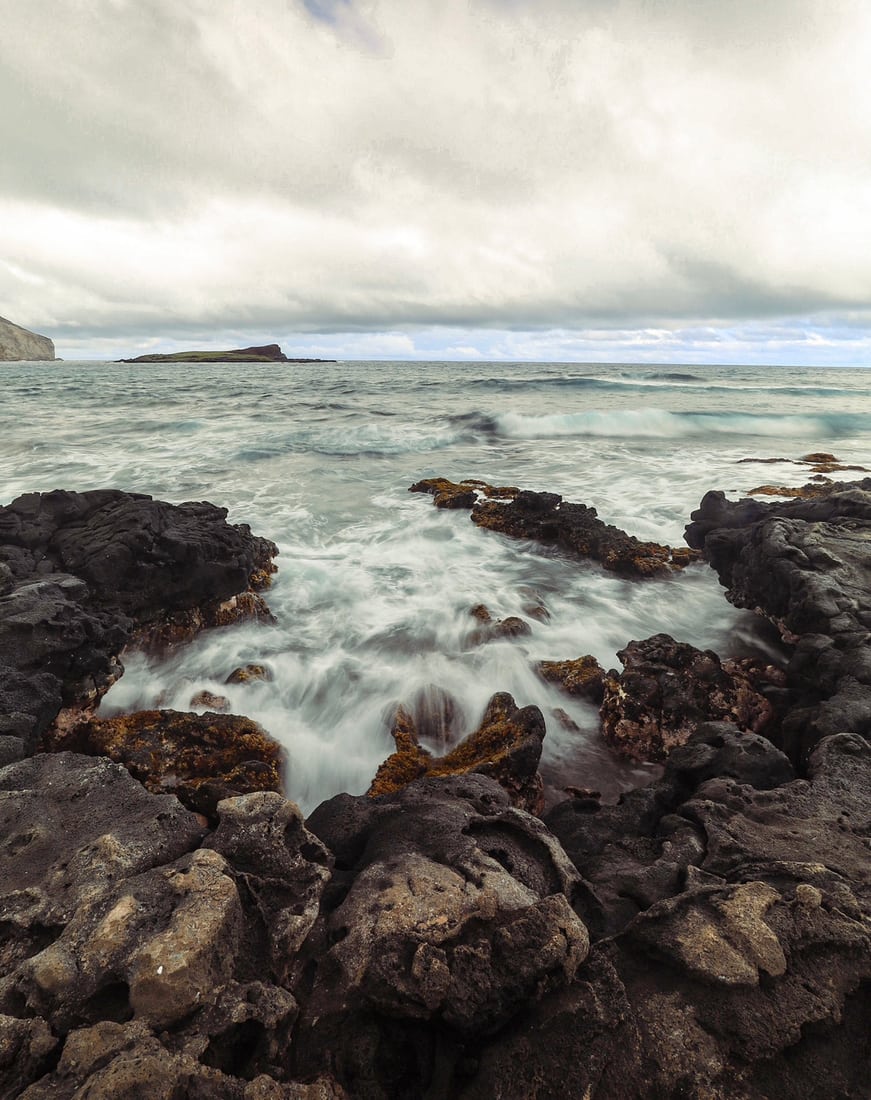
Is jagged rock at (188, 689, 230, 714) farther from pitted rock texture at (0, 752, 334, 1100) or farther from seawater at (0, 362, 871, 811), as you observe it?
pitted rock texture at (0, 752, 334, 1100)

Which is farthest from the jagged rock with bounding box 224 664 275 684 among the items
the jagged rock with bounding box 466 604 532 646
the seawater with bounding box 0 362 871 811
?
the jagged rock with bounding box 466 604 532 646

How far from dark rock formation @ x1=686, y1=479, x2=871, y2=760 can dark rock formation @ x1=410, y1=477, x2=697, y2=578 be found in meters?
0.90

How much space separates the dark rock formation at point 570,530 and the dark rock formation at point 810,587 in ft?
2.95

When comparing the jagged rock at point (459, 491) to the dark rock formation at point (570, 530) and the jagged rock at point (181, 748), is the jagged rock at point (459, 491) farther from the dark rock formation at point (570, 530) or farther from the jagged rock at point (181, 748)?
the jagged rock at point (181, 748)

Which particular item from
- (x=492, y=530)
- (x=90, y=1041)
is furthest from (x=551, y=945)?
(x=492, y=530)

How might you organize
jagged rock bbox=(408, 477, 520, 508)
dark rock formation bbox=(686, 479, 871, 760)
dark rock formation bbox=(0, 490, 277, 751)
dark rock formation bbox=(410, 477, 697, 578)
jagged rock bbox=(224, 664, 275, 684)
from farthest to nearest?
jagged rock bbox=(408, 477, 520, 508) < dark rock formation bbox=(410, 477, 697, 578) < jagged rock bbox=(224, 664, 275, 684) < dark rock formation bbox=(0, 490, 277, 751) < dark rock formation bbox=(686, 479, 871, 760)

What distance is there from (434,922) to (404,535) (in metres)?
9.75

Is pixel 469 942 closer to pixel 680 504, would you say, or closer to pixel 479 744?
pixel 479 744

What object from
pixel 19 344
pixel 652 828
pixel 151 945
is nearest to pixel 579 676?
pixel 652 828

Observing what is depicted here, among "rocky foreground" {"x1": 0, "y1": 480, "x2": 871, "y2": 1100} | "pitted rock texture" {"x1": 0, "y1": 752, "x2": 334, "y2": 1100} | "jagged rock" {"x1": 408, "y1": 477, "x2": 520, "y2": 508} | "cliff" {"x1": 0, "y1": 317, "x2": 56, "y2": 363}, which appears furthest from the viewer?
"cliff" {"x1": 0, "y1": 317, "x2": 56, "y2": 363}

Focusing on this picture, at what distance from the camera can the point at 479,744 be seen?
15.9 ft

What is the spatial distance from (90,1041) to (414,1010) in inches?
46.0

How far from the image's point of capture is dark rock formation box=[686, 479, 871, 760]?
4.66 meters

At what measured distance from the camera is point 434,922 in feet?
7.84
